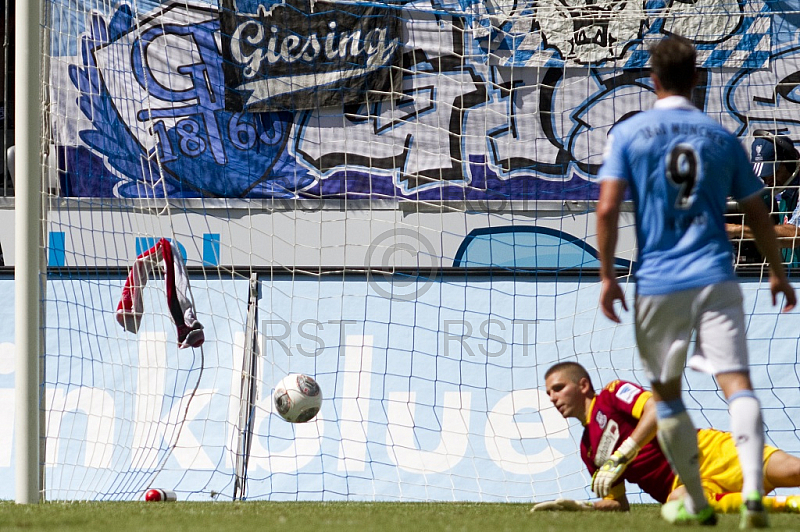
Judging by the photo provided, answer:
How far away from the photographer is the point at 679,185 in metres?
2.52

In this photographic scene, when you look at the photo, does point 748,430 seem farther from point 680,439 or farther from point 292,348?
point 292,348

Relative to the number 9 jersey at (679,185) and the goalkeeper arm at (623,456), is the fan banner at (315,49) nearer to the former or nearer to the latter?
the goalkeeper arm at (623,456)

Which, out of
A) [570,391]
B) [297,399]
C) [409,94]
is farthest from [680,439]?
[409,94]

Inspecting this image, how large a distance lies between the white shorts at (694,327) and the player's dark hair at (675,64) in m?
0.58

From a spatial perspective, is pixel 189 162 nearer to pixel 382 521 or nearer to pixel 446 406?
pixel 446 406

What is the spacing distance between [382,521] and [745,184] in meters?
1.57

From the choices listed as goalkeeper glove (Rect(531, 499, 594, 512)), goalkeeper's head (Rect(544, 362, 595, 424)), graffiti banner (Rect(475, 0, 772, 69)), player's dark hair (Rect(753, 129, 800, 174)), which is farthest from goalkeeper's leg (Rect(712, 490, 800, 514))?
graffiti banner (Rect(475, 0, 772, 69))

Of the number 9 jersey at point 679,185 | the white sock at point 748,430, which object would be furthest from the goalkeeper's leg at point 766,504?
the number 9 jersey at point 679,185

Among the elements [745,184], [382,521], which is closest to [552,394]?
[382,521]

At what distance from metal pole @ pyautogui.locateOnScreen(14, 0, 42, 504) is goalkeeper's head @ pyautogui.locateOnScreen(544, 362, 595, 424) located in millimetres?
2118

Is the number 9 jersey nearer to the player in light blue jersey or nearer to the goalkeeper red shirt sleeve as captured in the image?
the player in light blue jersey

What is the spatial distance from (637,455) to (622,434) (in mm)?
187

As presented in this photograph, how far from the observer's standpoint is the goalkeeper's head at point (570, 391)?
148 inches

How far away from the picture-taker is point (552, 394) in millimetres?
3787
